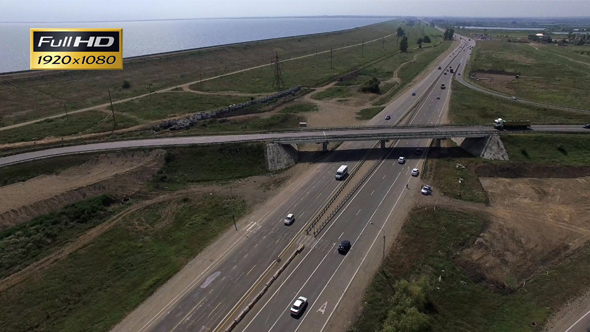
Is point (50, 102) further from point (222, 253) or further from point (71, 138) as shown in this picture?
point (222, 253)

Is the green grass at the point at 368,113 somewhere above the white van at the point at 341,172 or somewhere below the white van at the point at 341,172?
above

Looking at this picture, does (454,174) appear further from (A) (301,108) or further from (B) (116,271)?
(B) (116,271)

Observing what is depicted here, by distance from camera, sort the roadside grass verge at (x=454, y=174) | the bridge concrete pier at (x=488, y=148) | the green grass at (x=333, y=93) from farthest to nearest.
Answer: the green grass at (x=333, y=93), the bridge concrete pier at (x=488, y=148), the roadside grass verge at (x=454, y=174)

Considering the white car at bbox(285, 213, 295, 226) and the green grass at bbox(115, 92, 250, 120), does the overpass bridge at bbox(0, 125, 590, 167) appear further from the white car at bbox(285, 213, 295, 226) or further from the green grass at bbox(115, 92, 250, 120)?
the green grass at bbox(115, 92, 250, 120)

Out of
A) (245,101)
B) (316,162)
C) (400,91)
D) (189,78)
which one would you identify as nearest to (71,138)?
(245,101)

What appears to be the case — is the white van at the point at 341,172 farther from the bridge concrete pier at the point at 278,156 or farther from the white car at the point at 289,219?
the white car at the point at 289,219

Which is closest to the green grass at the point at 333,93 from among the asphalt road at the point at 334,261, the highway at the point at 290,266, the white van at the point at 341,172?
the asphalt road at the point at 334,261
